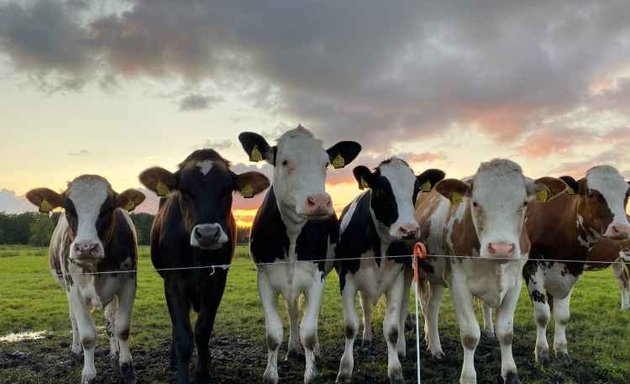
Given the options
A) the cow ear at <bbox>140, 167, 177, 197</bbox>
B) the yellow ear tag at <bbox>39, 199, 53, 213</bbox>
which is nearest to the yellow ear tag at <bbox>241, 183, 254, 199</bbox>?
the cow ear at <bbox>140, 167, 177, 197</bbox>

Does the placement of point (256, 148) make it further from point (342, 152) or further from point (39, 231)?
point (39, 231)

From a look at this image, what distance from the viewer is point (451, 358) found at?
8.60 meters

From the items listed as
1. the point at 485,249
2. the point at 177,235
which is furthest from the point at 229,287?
the point at 485,249

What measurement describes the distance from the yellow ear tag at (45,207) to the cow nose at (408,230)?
4361mm

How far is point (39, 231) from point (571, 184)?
165ft

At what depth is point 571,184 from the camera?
8.00 meters

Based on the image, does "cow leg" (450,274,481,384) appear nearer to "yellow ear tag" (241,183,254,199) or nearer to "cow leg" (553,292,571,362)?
"cow leg" (553,292,571,362)

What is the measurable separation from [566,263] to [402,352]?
2.61 metres

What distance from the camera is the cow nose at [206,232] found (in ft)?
20.5

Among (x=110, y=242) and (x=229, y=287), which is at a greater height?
(x=110, y=242)

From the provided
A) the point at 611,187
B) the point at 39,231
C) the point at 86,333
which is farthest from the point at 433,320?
the point at 39,231

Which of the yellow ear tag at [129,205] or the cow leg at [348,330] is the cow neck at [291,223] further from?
the yellow ear tag at [129,205]

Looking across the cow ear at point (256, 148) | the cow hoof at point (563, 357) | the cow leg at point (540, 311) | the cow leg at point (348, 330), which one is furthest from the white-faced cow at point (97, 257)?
the cow hoof at point (563, 357)

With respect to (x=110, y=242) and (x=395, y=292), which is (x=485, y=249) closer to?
(x=395, y=292)
